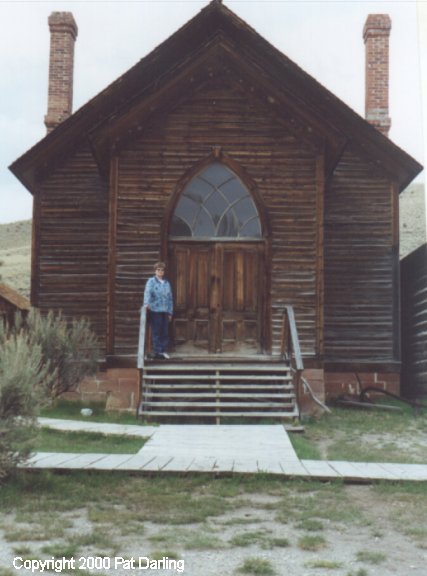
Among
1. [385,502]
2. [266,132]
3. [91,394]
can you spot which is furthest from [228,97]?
[385,502]

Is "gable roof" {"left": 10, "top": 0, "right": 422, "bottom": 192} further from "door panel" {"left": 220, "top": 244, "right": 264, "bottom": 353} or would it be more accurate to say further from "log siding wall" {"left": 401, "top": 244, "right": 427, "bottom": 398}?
"door panel" {"left": 220, "top": 244, "right": 264, "bottom": 353}

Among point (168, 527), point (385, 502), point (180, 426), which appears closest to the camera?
point (168, 527)

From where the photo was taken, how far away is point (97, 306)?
621 inches

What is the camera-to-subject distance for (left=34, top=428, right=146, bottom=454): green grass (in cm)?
849

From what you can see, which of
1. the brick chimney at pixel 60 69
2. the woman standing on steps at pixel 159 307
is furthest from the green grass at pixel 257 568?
the brick chimney at pixel 60 69

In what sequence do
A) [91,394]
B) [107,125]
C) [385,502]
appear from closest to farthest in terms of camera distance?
[385,502] < [107,125] < [91,394]

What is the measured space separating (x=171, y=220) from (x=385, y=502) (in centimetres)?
872

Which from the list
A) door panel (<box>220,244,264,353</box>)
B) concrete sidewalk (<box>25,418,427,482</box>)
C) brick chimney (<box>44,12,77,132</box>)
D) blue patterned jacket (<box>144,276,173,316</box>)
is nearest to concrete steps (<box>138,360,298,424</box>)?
blue patterned jacket (<box>144,276,173,316</box>)

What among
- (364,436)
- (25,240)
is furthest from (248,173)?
(25,240)

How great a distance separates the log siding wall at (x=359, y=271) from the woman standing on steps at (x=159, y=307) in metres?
4.02

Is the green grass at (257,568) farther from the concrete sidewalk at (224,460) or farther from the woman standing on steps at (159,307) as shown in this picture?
the woman standing on steps at (159,307)

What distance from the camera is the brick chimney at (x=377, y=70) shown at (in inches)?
674

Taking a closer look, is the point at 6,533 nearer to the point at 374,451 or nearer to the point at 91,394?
the point at 374,451

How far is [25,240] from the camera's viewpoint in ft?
294
